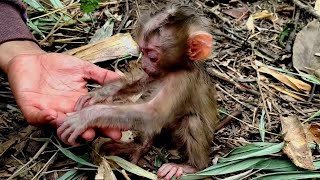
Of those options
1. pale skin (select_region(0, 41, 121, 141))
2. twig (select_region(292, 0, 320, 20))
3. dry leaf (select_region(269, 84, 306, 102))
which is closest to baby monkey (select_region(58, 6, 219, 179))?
pale skin (select_region(0, 41, 121, 141))

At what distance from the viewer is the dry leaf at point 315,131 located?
445 cm

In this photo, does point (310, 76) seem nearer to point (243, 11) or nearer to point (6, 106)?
point (243, 11)

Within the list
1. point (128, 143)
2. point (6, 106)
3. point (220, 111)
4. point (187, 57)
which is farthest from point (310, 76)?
point (6, 106)

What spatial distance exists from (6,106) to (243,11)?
2.38 m

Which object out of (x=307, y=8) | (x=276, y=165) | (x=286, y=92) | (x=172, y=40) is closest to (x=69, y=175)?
(x=172, y=40)

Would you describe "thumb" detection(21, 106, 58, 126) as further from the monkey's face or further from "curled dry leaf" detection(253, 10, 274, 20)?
"curled dry leaf" detection(253, 10, 274, 20)

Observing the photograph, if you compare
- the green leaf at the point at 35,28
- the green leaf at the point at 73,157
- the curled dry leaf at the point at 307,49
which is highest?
the green leaf at the point at 35,28

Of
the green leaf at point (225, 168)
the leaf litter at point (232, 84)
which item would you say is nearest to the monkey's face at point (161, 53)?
the leaf litter at point (232, 84)

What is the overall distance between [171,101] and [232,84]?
38.0 inches

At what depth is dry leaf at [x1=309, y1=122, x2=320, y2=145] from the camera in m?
4.45

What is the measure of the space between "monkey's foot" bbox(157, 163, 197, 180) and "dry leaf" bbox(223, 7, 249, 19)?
2046mm

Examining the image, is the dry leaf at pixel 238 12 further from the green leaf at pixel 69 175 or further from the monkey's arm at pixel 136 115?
the green leaf at pixel 69 175

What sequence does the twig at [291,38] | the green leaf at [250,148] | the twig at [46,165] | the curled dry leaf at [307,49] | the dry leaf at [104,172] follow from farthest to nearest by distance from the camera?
the twig at [291,38], the curled dry leaf at [307,49], the green leaf at [250,148], the twig at [46,165], the dry leaf at [104,172]

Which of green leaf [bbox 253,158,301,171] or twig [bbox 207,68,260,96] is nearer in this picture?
green leaf [bbox 253,158,301,171]
